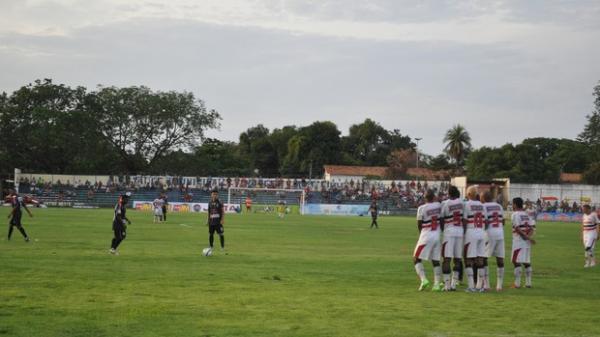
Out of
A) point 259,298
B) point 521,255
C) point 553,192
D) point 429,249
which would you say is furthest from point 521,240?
point 553,192

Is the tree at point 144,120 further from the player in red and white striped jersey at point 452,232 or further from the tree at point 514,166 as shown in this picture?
the player in red and white striped jersey at point 452,232

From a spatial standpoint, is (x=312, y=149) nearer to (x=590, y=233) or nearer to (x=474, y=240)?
(x=590, y=233)

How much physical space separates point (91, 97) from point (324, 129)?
54441 mm

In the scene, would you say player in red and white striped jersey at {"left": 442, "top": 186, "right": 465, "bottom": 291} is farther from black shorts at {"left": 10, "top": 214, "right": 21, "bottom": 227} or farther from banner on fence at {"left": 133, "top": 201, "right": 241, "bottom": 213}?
banner on fence at {"left": 133, "top": 201, "right": 241, "bottom": 213}

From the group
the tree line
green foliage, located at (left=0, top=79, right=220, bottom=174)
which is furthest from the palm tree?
green foliage, located at (left=0, top=79, right=220, bottom=174)

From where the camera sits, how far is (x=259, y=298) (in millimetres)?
14312

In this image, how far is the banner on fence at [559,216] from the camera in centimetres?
8038

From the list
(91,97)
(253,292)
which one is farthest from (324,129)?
(253,292)

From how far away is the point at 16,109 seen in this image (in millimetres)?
97875

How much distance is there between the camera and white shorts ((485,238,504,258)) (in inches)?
685

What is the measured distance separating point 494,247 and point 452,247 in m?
1.34

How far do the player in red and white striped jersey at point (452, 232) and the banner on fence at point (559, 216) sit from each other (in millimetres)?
67418

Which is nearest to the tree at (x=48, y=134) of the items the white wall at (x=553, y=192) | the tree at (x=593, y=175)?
the white wall at (x=553, y=192)

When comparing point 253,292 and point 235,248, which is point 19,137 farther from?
point 253,292
